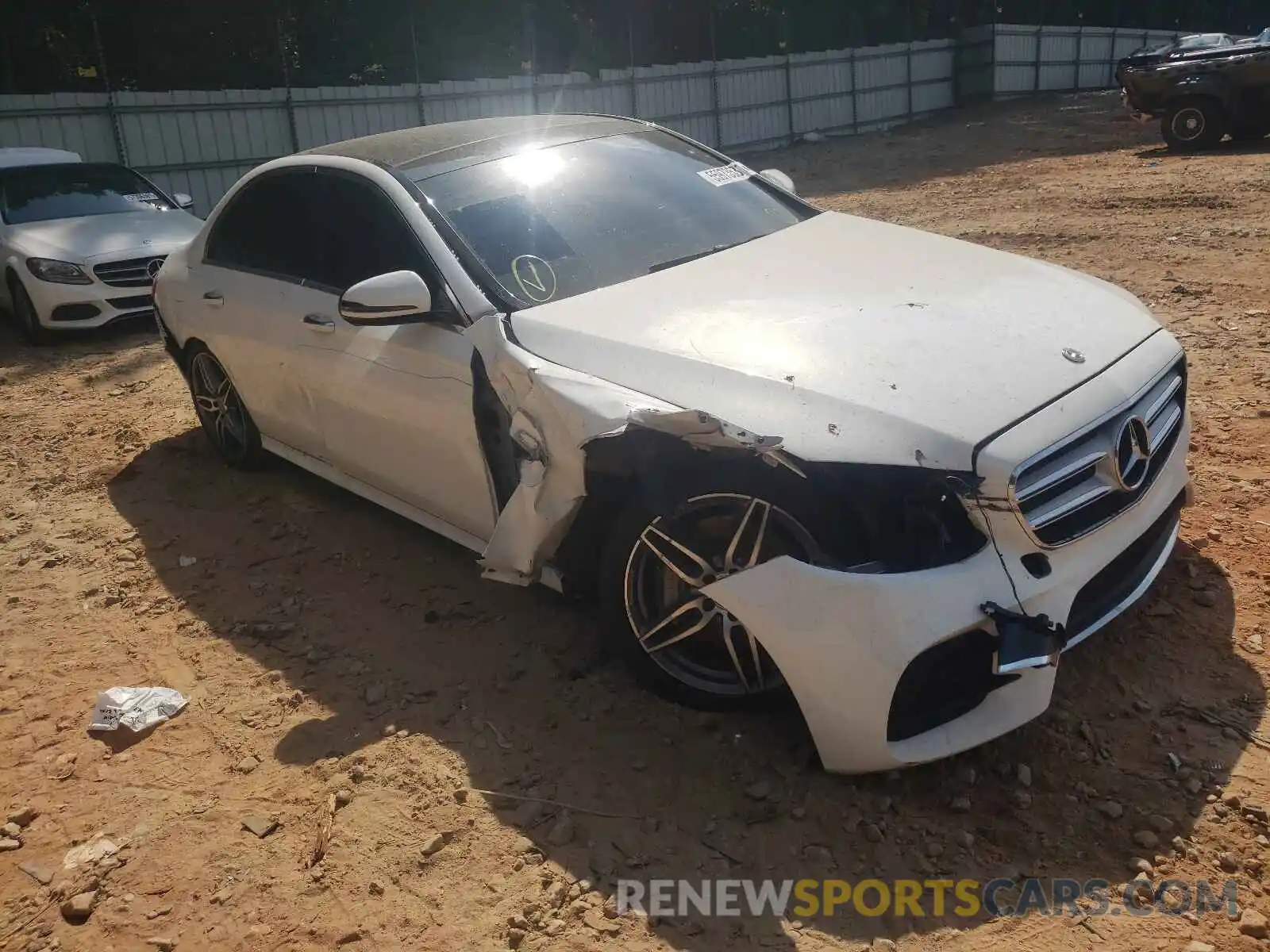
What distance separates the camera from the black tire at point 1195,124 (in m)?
13.7

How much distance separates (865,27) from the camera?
25.2m

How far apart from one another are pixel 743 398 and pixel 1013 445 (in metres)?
0.70

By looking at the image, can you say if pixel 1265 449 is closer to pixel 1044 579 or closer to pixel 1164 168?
pixel 1044 579

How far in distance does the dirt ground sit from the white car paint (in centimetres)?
426

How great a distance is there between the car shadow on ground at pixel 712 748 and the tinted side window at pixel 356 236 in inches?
48.2

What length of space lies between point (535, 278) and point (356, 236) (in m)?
0.98

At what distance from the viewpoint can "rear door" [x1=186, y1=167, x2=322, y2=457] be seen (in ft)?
14.9

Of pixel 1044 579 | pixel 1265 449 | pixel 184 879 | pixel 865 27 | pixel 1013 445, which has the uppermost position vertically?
pixel 865 27

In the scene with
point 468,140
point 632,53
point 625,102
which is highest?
point 632,53

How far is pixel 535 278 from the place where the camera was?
363 centimetres

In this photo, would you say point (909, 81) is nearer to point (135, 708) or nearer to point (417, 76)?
point (417, 76)

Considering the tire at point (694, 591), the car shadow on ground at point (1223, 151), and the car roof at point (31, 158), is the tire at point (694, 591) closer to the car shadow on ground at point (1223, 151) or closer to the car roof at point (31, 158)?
the car roof at point (31, 158)

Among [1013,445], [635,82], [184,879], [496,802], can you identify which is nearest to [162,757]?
[184,879]

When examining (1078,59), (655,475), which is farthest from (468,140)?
(1078,59)
